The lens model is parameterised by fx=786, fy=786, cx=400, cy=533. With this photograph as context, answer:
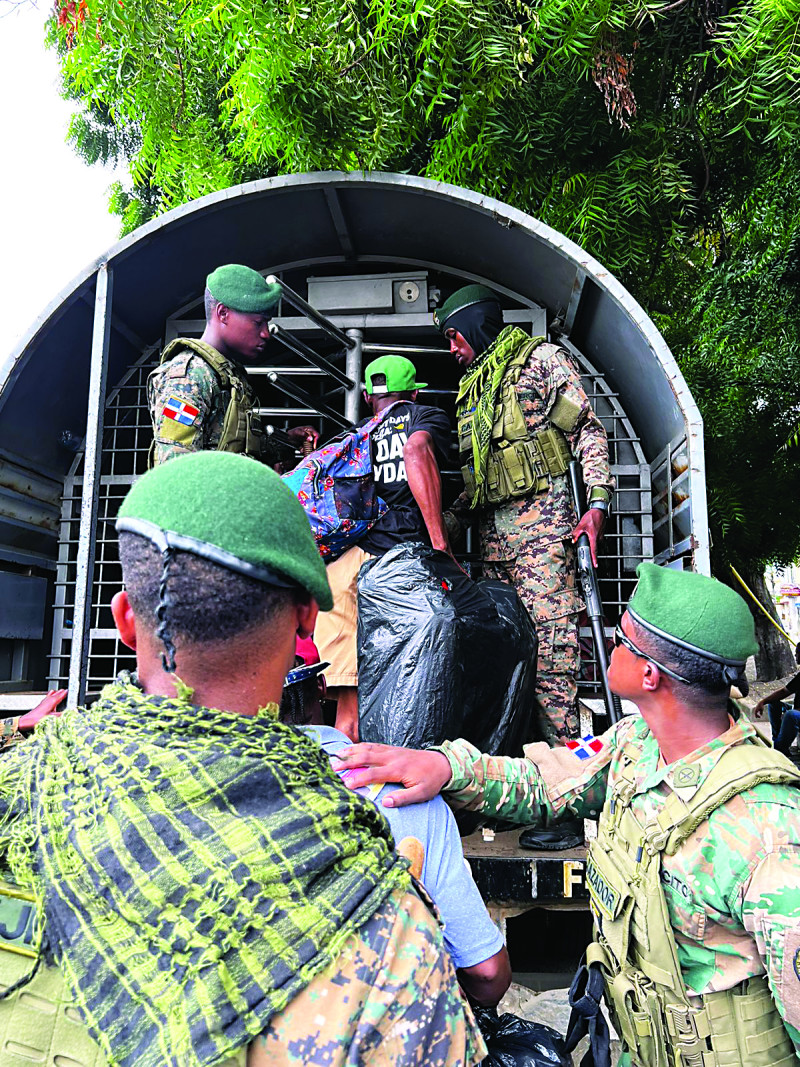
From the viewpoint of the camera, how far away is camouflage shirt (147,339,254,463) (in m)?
3.40

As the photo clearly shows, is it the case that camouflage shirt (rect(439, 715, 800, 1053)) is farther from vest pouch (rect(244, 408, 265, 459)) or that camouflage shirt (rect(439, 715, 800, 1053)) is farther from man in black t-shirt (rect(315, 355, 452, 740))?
vest pouch (rect(244, 408, 265, 459))

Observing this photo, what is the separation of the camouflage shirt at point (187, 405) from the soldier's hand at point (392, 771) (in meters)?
2.15

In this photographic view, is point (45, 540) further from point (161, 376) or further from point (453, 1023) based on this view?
point (453, 1023)

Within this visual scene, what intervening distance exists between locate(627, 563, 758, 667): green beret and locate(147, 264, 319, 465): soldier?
2259 millimetres

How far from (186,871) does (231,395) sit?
3.09 metres

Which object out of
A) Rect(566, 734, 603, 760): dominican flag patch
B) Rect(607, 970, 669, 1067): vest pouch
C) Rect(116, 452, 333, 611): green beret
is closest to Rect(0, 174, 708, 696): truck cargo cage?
Rect(566, 734, 603, 760): dominican flag patch

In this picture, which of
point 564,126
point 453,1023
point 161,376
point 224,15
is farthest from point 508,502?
point 453,1023

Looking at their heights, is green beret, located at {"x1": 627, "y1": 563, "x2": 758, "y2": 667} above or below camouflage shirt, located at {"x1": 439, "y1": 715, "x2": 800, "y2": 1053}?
above

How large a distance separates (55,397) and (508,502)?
2480mm

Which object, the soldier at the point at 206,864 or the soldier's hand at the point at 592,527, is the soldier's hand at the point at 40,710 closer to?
the soldier's hand at the point at 592,527

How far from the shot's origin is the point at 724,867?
58.3 inches

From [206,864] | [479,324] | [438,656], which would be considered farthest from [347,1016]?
[479,324]

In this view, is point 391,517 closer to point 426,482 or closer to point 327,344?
point 426,482

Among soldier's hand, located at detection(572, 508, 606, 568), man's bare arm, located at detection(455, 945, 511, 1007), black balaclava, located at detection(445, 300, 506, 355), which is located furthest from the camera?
black balaclava, located at detection(445, 300, 506, 355)
